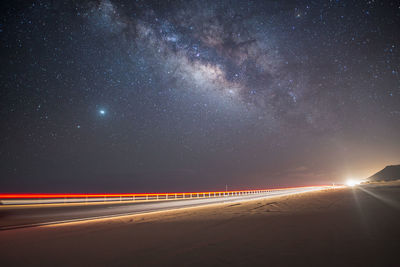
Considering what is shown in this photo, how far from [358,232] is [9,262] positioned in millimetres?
9785

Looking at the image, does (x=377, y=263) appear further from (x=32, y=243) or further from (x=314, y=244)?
(x=32, y=243)

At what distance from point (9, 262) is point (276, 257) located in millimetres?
6229

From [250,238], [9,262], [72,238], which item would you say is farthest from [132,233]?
[250,238]

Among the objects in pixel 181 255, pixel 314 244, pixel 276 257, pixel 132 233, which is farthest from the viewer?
pixel 132 233

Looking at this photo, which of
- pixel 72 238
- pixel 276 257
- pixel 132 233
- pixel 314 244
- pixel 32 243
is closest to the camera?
pixel 276 257

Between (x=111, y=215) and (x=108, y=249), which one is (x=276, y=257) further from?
(x=111, y=215)

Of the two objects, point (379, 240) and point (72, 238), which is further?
point (72, 238)

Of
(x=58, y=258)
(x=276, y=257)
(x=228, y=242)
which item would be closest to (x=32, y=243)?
(x=58, y=258)

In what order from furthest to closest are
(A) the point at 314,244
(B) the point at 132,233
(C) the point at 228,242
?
(B) the point at 132,233
(C) the point at 228,242
(A) the point at 314,244

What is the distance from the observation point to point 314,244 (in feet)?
19.5

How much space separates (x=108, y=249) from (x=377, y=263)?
6.21 m

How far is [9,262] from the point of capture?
5410 mm

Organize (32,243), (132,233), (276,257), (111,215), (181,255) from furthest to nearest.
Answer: (111,215)
(132,233)
(32,243)
(181,255)
(276,257)

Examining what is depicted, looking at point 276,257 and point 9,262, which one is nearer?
point 276,257
